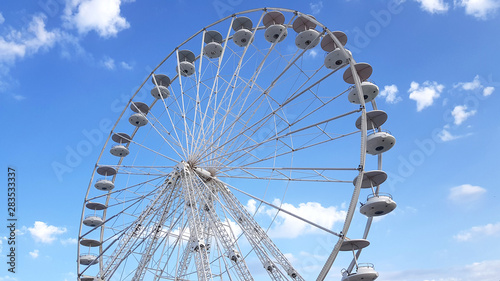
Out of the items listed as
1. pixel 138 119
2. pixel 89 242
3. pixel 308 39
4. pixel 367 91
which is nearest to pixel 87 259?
pixel 89 242

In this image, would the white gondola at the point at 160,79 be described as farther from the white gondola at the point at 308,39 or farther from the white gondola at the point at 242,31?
the white gondola at the point at 308,39

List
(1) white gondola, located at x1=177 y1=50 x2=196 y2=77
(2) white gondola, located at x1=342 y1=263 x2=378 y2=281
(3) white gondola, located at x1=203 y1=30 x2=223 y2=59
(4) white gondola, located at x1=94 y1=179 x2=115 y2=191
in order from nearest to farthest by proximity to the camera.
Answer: (2) white gondola, located at x1=342 y1=263 x2=378 y2=281
(3) white gondola, located at x1=203 y1=30 x2=223 y2=59
(1) white gondola, located at x1=177 y1=50 x2=196 y2=77
(4) white gondola, located at x1=94 y1=179 x2=115 y2=191

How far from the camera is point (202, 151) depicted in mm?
23719

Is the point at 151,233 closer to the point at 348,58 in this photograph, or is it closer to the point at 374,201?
the point at 374,201

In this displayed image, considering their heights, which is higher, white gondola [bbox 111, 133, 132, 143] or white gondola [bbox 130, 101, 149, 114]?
white gondola [bbox 130, 101, 149, 114]

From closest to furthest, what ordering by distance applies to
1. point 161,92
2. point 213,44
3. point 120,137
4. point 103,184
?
point 213,44 < point 161,92 < point 103,184 < point 120,137

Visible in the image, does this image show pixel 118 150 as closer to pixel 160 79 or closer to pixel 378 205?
pixel 160 79

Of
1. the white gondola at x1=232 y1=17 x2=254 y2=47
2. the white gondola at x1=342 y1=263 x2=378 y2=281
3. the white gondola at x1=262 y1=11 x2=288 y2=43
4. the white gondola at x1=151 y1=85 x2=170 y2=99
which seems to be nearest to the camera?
the white gondola at x1=342 y1=263 x2=378 y2=281

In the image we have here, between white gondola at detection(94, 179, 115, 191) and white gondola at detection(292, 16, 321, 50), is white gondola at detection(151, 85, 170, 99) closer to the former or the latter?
white gondola at detection(94, 179, 115, 191)

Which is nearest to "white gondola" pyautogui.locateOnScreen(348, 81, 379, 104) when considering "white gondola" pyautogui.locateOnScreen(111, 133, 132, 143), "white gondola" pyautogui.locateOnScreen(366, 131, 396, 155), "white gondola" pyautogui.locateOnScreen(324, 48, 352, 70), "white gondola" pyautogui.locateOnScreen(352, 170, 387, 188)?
"white gondola" pyautogui.locateOnScreen(324, 48, 352, 70)

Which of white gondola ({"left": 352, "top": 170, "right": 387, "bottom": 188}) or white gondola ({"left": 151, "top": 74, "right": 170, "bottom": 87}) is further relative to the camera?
white gondola ({"left": 151, "top": 74, "right": 170, "bottom": 87})

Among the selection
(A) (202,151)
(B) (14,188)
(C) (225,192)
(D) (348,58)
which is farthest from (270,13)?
(B) (14,188)

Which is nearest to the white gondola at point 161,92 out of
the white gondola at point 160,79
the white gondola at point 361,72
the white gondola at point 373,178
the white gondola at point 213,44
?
the white gondola at point 160,79

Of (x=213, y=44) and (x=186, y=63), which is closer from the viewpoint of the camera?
(x=213, y=44)
